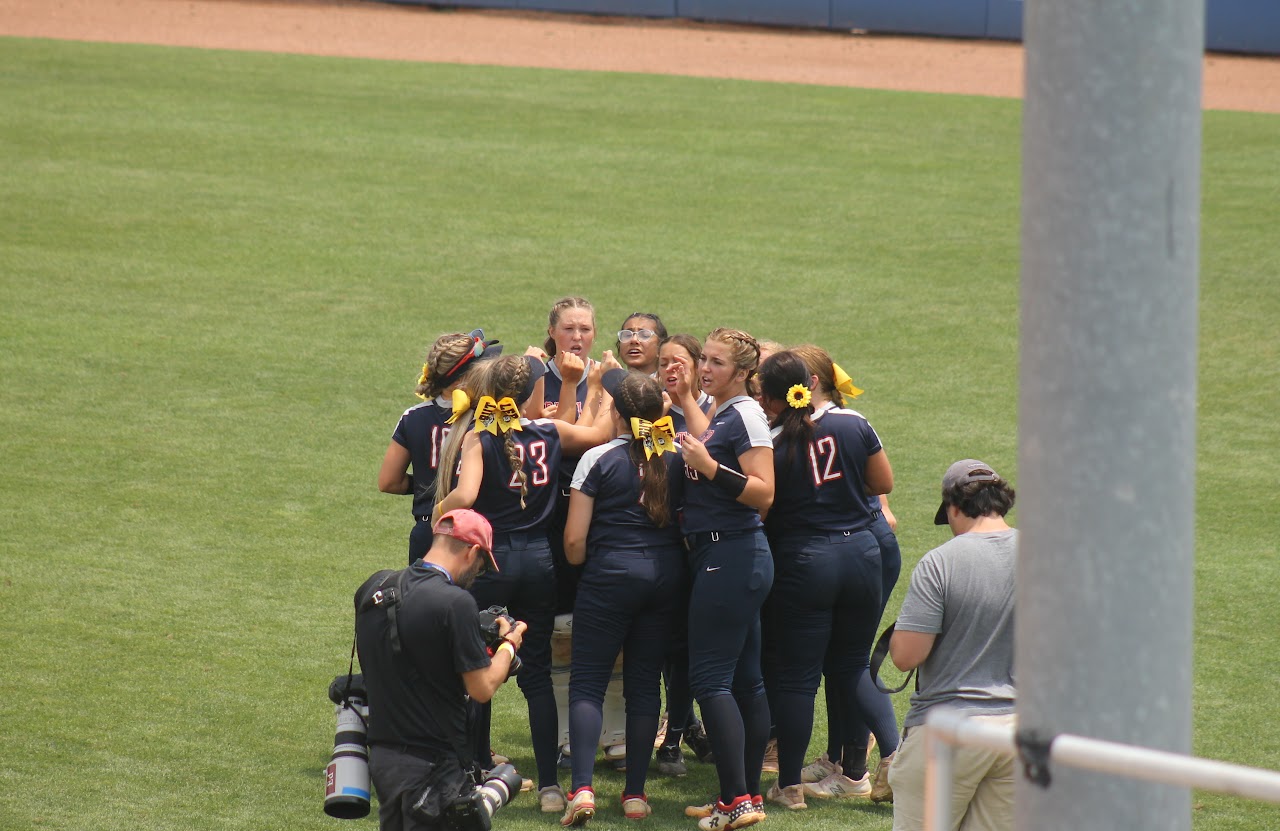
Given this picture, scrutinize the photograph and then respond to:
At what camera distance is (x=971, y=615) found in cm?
424

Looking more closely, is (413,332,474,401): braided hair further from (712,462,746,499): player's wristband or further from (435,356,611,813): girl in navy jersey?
(712,462,746,499): player's wristband

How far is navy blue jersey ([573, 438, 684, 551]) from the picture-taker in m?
5.45

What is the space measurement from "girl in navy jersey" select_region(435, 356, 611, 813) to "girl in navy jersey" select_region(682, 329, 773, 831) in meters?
0.56

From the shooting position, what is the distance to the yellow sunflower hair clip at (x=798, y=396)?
548 centimetres

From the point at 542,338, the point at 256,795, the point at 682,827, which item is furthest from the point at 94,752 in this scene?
the point at 542,338

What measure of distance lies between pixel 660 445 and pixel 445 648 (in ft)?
4.89

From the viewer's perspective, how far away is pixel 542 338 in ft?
39.2

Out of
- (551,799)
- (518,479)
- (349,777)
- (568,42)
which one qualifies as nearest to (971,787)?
(349,777)

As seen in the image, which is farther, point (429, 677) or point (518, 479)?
point (518, 479)

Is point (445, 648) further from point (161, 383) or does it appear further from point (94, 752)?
point (161, 383)

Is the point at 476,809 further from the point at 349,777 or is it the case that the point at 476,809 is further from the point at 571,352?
the point at 571,352

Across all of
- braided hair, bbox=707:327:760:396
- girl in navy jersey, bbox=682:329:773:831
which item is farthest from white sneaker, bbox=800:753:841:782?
braided hair, bbox=707:327:760:396

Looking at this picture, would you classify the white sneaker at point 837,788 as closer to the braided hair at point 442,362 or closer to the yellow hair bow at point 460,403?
the yellow hair bow at point 460,403

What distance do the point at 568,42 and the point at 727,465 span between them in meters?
19.2
